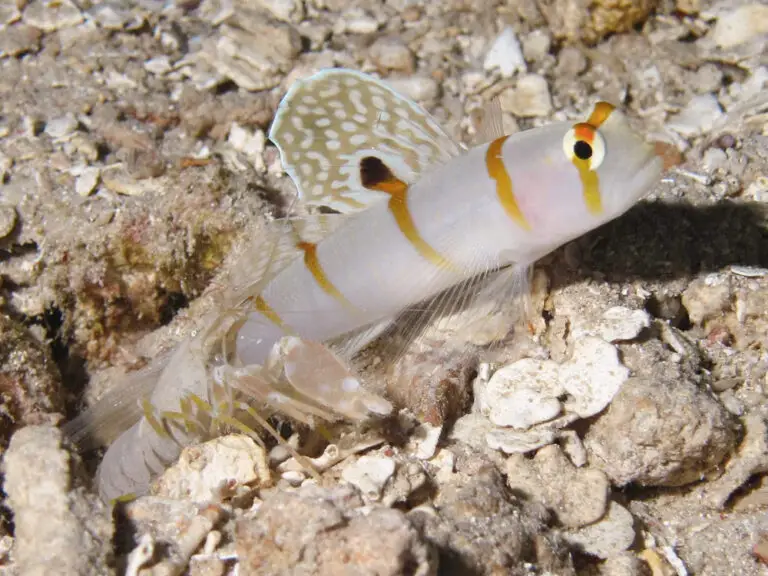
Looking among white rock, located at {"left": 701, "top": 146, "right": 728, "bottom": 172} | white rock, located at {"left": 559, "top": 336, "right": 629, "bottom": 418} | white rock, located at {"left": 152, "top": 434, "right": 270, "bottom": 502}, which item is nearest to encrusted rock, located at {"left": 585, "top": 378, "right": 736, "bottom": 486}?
white rock, located at {"left": 559, "top": 336, "right": 629, "bottom": 418}

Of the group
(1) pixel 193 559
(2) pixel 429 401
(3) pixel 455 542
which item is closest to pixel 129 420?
(1) pixel 193 559

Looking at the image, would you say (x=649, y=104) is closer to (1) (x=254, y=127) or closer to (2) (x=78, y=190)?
(1) (x=254, y=127)

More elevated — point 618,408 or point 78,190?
point 78,190

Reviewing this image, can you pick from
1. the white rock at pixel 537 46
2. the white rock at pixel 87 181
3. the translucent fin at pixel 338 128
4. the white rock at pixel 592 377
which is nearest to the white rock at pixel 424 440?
the white rock at pixel 592 377

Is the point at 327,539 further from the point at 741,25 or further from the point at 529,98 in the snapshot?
the point at 741,25

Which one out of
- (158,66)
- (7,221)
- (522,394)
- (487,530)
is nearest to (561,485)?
(522,394)

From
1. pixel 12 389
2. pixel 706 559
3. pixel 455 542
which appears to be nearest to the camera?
pixel 455 542

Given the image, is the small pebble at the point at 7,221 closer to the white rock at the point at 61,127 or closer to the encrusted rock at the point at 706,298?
the white rock at the point at 61,127
